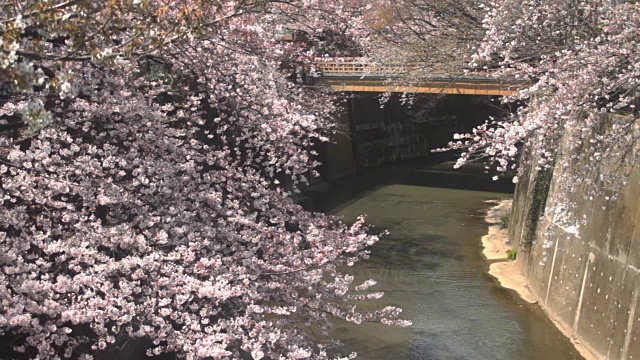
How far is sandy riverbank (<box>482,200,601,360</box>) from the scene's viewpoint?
1312 cm

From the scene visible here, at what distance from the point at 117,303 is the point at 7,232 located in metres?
1.77

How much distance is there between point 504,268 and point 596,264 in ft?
18.4

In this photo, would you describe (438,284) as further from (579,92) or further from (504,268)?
(579,92)

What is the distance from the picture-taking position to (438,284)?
55.7ft

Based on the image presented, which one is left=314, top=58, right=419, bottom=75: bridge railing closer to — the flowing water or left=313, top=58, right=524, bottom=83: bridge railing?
left=313, top=58, right=524, bottom=83: bridge railing

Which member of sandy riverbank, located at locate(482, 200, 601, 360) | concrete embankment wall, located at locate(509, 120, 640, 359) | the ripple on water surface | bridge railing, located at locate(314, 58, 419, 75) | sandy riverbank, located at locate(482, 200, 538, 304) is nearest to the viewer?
concrete embankment wall, located at locate(509, 120, 640, 359)

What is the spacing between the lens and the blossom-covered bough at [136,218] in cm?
598

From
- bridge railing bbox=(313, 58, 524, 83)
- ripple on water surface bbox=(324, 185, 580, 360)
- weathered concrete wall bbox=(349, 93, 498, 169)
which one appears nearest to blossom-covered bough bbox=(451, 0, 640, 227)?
ripple on water surface bbox=(324, 185, 580, 360)

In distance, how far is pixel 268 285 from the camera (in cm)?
760

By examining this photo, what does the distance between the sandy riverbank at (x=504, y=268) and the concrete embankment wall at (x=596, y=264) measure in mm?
103

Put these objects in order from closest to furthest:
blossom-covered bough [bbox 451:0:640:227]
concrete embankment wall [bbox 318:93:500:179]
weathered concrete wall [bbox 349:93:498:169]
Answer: blossom-covered bough [bbox 451:0:640:227], concrete embankment wall [bbox 318:93:500:179], weathered concrete wall [bbox 349:93:498:169]

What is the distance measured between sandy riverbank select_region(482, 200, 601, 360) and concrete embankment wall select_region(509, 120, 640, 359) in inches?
4.1

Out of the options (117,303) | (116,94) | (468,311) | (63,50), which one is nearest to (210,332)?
(117,303)

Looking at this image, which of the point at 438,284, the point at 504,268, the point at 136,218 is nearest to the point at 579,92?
the point at 136,218
